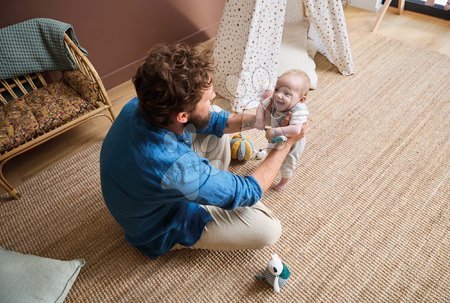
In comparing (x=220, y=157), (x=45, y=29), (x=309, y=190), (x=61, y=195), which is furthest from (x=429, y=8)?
(x=61, y=195)

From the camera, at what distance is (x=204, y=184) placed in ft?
2.98

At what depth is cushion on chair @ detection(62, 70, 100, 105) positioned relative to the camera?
5.50ft

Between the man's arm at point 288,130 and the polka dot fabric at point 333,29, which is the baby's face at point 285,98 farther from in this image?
the polka dot fabric at point 333,29

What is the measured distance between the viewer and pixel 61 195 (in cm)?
160

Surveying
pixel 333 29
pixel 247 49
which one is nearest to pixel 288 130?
pixel 247 49

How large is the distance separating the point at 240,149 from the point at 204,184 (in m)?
0.72

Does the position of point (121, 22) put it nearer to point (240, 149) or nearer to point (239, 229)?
point (240, 149)

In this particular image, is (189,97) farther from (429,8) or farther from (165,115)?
(429,8)

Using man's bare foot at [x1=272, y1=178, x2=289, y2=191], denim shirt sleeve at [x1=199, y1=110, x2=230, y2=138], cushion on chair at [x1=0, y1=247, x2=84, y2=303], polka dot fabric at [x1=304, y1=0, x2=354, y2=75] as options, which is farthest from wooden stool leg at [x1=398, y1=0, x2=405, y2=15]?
cushion on chair at [x1=0, y1=247, x2=84, y2=303]

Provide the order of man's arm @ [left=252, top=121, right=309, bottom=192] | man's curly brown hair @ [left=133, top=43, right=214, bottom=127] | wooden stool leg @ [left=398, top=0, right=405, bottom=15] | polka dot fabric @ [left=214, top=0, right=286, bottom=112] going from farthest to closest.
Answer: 1. wooden stool leg @ [left=398, top=0, right=405, bottom=15]
2. polka dot fabric @ [left=214, top=0, right=286, bottom=112]
3. man's arm @ [left=252, top=121, right=309, bottom=192]
4. man's curly brown hair @ [left=133, top=43, right=214, bottom=127]

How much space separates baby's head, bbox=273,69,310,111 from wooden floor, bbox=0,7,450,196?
48.2 inches

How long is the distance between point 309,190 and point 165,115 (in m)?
0.94

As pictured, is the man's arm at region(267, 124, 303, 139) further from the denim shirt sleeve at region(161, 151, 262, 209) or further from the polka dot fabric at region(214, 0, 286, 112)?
the polka dot fabric at region(214, 0, 286, 112)

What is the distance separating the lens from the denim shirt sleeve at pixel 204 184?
875mm
